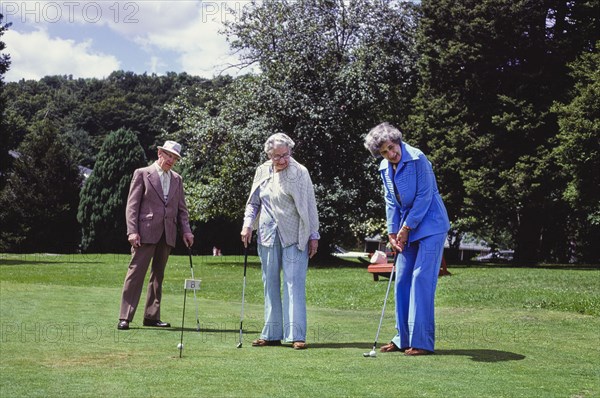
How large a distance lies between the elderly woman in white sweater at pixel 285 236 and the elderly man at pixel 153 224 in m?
2.21

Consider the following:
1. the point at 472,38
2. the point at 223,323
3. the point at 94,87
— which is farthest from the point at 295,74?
the point at 94,87

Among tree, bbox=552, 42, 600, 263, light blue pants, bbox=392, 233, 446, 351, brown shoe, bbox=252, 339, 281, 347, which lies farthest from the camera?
tree, bbox=552, 42, 600, 263

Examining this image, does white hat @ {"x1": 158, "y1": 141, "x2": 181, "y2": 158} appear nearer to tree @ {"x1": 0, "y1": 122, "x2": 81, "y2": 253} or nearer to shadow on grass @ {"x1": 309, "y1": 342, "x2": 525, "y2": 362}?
shadow on grass @ {"x1": 309, "y1": 342, "x2": 525, "y2": 362}

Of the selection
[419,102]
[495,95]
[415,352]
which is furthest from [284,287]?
[495,95]

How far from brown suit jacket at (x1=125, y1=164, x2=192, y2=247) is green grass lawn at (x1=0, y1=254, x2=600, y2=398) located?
4.06 ft

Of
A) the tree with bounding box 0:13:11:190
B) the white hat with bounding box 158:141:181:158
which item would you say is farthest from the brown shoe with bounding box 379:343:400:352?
the tree with bounding box 0:13:11:190

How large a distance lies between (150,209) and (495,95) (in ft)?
94.5

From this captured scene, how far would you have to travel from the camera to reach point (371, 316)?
43.8 feet

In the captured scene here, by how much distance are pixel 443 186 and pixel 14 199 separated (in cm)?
3434

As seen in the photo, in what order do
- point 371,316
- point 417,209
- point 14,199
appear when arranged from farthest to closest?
1. point 14,199
2. point 371,316
3. point 417,209

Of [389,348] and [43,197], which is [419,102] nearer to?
[389,348]

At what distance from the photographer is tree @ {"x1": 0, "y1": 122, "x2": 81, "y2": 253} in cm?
5759

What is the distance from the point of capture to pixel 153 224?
10992 mm

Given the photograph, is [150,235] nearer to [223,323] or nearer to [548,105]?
[223,323]
